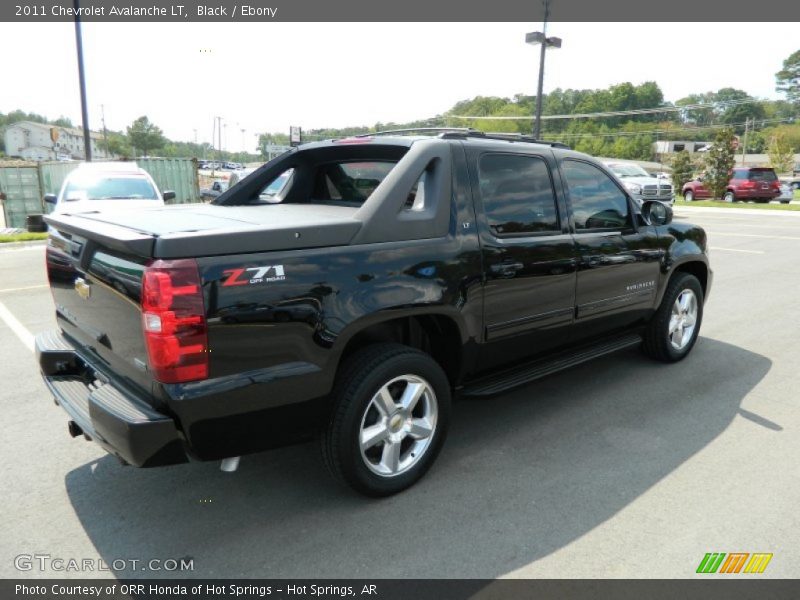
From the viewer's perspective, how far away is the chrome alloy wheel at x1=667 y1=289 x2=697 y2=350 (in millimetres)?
5094

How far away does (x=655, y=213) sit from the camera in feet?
15.4

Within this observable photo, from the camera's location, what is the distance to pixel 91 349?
10.2ft

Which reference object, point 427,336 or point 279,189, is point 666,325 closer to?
point 427,336

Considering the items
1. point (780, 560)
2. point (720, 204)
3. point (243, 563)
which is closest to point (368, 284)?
point (243, 563)

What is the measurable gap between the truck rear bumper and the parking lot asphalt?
0.52 metres

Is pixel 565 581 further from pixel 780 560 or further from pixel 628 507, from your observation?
pixel 780 560

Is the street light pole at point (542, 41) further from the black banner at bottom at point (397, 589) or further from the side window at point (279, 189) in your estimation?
the black banner at bottom at point (397, 589)

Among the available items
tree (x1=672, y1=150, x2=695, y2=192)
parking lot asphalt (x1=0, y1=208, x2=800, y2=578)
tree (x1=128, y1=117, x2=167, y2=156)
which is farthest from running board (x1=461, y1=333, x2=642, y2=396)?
tree (x1=128, y1=117, x2=167, y2=156)

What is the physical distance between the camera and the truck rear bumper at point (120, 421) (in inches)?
95.3

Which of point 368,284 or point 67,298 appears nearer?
point 368,284

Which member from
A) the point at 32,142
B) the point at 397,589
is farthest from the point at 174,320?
the point at 32,142

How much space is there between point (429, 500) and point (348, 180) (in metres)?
2.19

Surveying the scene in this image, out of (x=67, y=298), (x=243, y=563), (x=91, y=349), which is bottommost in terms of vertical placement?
(x=243, y=563)

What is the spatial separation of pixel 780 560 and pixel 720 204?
2979 cm
